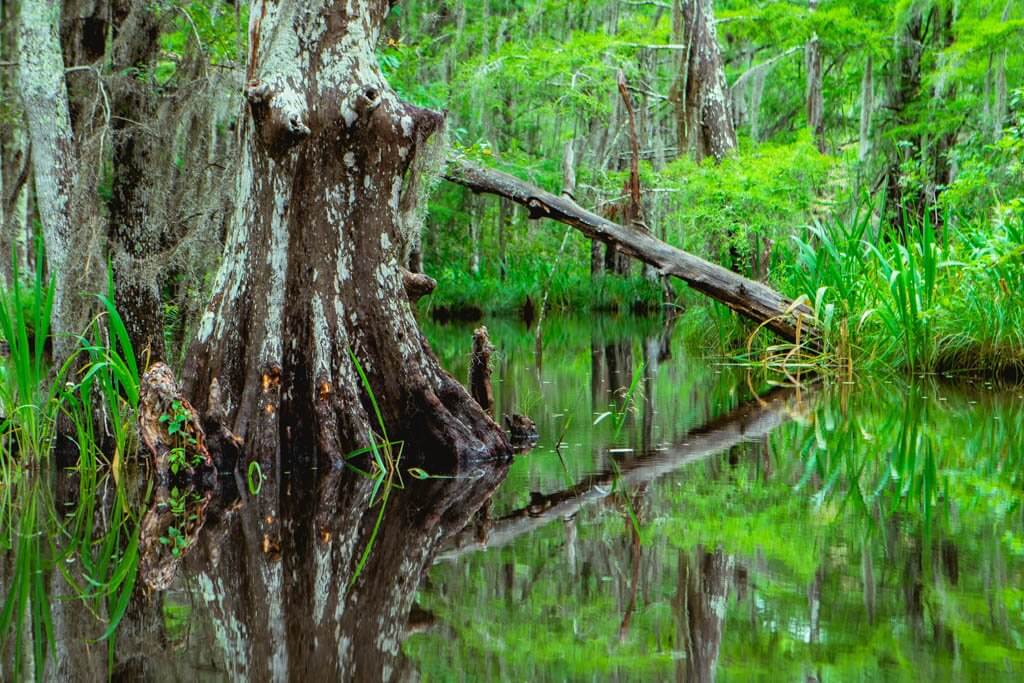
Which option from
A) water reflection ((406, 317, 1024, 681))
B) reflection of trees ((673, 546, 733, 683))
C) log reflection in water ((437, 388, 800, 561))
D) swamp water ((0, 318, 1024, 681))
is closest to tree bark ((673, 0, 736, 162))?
log reflection in water ((437, 388, 800, 561))

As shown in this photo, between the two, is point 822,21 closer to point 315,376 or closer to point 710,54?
point 710,54

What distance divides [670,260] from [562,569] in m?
7.49

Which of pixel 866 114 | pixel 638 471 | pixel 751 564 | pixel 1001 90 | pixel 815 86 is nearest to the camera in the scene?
pixel 751 564

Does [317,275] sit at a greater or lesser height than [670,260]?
greater

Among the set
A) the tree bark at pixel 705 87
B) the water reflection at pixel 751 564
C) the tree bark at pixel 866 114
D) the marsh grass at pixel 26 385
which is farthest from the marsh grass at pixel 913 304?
the marsh grass at pixel 26 385

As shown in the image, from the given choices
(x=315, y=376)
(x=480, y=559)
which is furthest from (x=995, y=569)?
(x=315, y=376)

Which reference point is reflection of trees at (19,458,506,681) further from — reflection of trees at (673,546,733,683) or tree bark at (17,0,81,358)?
tree bark at (17,0,81,358)

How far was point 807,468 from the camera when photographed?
5.48 metres

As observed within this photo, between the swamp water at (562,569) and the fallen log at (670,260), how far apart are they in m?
4.20

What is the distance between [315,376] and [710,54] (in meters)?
11.2

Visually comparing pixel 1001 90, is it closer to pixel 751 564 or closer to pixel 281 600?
pixel 751 564

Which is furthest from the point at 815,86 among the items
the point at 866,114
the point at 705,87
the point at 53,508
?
the point at 53,508

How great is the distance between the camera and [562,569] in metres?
3.58

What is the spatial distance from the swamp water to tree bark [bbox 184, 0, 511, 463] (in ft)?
1.12
